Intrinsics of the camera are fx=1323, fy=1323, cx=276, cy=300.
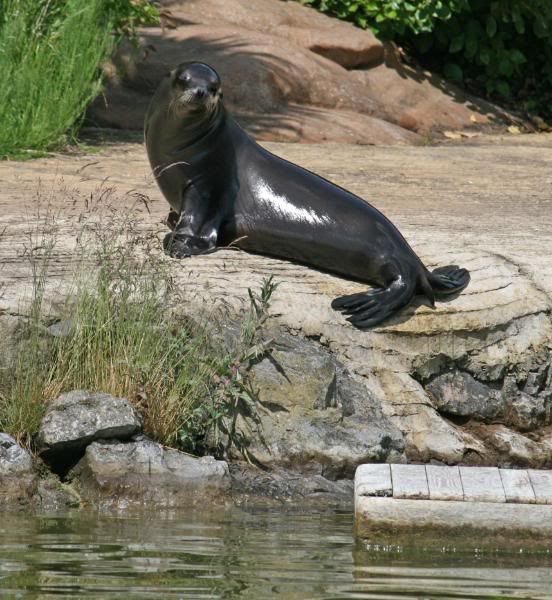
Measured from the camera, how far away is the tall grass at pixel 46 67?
38.3ft

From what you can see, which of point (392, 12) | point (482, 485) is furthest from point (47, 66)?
point (482, 485)

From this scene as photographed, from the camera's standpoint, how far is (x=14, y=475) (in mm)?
6113

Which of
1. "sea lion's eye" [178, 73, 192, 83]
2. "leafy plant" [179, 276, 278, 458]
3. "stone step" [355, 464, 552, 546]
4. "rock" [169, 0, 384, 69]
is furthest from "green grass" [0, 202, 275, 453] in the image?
"rock" [169, 0, 384, 69]

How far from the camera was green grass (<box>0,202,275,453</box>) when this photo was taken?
6520mm

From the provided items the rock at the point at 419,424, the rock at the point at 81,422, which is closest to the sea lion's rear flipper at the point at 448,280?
the rock at the point at 419,424

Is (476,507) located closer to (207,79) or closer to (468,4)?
(207,79)

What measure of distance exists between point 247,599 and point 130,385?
2378mm

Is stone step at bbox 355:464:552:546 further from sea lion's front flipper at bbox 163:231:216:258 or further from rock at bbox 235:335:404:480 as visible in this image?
sea lion's front flipper at bbox 163:231:216:258

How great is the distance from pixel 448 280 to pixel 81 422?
2.50 metres

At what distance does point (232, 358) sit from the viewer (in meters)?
6.87

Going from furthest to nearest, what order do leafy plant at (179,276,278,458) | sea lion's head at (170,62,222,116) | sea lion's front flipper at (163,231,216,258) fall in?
sea lion's head at (170,62,222,116)
sea lion's front flipper at (163,231,216,258)
leafy plant at (179,276,278,458)

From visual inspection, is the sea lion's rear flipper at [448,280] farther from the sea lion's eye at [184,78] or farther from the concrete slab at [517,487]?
the concrete slab at [517,487]

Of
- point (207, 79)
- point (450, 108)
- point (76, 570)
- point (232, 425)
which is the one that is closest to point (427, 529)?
point (76, 570)

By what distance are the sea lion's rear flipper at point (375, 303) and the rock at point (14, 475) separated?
6.84 feet
